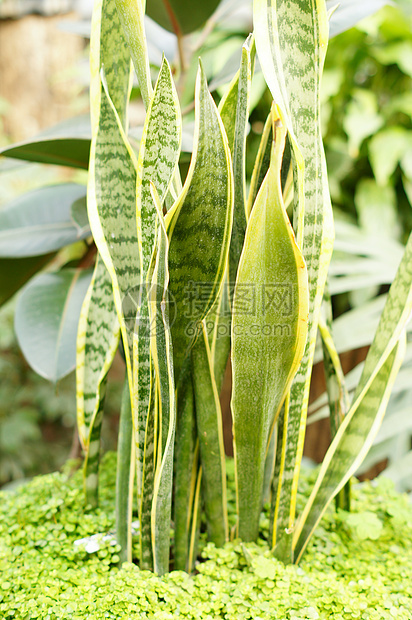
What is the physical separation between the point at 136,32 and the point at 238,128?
139 mm

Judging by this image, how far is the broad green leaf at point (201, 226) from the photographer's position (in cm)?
43

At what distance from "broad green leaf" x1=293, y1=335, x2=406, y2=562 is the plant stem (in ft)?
0.73

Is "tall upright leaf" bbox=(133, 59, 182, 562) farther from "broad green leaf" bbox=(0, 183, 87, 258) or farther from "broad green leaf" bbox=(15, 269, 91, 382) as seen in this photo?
"broad green leaf" bbox=(0, 183, 87, 258)

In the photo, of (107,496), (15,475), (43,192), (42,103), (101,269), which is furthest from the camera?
(42,103)

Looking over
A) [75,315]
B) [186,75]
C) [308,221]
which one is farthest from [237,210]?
[186,75]

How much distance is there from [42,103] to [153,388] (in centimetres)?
243

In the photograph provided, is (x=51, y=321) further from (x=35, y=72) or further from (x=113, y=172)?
(x=35, y=72)

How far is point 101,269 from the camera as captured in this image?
1.94 feet

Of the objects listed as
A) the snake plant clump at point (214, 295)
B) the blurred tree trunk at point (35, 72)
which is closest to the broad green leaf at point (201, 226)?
the snake plant clump at point (214, 295)

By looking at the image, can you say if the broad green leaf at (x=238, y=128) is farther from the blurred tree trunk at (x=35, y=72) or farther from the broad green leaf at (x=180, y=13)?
the blurred tree trunk at (x=35, y=72)

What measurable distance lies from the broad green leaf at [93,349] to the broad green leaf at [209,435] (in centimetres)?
14

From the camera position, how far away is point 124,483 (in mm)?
579

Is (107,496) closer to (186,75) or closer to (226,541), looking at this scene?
(226,541)

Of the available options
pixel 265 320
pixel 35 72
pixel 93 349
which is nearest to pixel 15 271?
pixel 93 349
